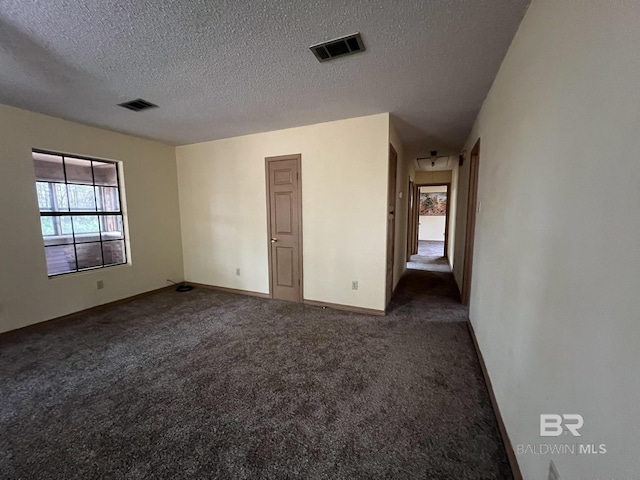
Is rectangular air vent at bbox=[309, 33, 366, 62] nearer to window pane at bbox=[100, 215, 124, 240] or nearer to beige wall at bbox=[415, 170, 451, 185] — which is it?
window pane at bbox=[100, 215, 124, 240]

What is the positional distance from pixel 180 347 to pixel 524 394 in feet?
9.38

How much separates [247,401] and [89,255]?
11.3 ft

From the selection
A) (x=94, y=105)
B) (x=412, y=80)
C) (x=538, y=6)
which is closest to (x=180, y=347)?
(x=94, y=105)

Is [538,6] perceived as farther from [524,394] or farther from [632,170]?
[524,394]

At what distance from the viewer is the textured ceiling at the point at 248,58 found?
4.91ft

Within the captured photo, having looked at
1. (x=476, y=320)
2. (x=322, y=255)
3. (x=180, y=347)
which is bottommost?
(x=180, y=347)

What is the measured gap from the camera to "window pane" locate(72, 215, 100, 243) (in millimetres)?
3529

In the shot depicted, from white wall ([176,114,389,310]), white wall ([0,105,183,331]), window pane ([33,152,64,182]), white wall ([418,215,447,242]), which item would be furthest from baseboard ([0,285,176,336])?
white wall ([418,215,447,242])

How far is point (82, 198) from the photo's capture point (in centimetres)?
359

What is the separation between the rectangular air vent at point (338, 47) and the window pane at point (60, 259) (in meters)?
3.96

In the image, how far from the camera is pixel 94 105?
281cm

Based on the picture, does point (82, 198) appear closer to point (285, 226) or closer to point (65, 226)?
point (65, 226)

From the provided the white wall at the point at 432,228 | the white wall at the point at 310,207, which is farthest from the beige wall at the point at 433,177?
the white wall at the point at 310,207

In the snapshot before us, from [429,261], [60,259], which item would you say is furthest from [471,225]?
[60,259]
